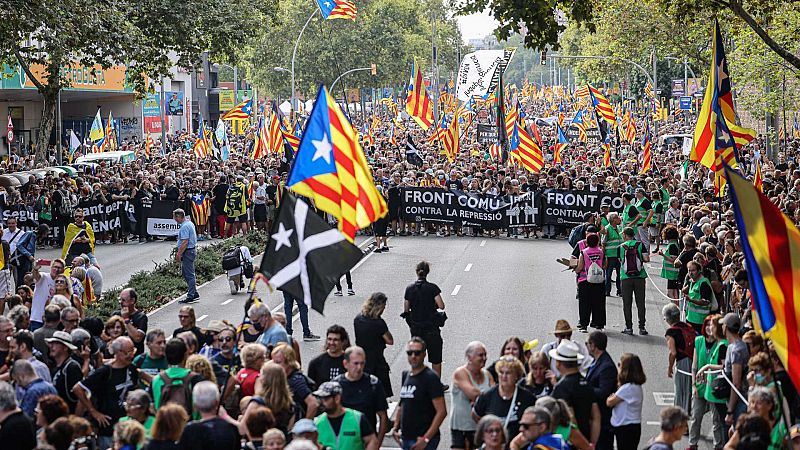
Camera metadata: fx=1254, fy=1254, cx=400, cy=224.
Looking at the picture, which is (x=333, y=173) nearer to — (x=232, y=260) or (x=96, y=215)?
(x=232, y=260)

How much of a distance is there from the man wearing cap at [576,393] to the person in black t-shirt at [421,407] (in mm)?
915

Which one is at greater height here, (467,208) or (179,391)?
(467,208)

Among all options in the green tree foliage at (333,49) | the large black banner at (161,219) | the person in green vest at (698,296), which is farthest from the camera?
the green tree foliage at (333,49)

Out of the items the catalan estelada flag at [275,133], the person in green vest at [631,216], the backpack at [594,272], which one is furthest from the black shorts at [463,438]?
the catalan estelada flag at [275,133]

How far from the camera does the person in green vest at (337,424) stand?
8664 mm

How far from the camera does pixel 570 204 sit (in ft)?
100

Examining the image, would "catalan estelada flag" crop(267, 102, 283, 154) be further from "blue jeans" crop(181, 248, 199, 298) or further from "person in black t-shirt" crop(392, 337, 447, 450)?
"person in black t-shirt" crop(392, 337, 447, 450)

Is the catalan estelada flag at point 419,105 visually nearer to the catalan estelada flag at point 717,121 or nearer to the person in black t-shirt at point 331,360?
the catalan estelada flag at point 717,121

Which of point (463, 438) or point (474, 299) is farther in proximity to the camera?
point (474, 299)

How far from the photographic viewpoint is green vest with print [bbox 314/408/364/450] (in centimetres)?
870

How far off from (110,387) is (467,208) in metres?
21.8

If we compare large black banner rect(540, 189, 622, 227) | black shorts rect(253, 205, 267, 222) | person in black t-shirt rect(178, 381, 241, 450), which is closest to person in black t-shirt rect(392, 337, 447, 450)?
person in black t-shirt rect(178, 381, 241, 450)

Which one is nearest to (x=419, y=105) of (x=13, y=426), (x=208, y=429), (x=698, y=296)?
(x=698, y=296)

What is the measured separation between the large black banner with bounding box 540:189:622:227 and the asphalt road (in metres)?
0.62
